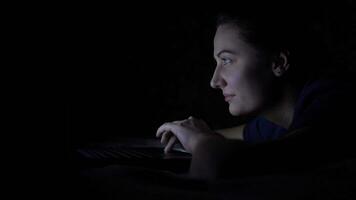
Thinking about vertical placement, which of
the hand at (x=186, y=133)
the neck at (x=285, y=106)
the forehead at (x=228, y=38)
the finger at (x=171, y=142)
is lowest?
the finger at (x=171, y=142)

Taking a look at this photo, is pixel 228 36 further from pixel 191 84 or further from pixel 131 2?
pixel 191 84

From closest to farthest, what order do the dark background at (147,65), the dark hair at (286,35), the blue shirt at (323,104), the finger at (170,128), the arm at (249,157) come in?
the arm at (249,157)
the blue shirt at (323,104)
the finger at (170,128)
the dark hair at (286,35)
the dark background at (147,65)

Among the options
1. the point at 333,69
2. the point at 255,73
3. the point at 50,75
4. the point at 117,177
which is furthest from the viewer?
the point at 333,69

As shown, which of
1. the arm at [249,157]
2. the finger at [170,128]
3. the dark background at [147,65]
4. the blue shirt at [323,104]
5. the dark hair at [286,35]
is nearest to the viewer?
the arm at [249,157]

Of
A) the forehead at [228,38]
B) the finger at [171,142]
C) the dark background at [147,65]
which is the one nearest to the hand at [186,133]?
the finger at [171,142]

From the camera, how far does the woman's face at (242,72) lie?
3.69 feet

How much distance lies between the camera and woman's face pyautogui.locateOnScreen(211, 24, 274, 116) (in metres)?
1.12

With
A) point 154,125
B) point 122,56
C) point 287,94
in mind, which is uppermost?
point 122,56

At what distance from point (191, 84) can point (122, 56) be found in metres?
0.37

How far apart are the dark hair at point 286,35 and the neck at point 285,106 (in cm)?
4

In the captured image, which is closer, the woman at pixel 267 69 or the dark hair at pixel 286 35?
the woman at pixel 267 69

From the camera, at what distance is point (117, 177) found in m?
0.67

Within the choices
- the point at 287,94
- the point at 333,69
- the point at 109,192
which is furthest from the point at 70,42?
the point at 333,69

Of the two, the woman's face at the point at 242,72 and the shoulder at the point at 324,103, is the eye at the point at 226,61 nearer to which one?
the woman's face at the point at 242,72
